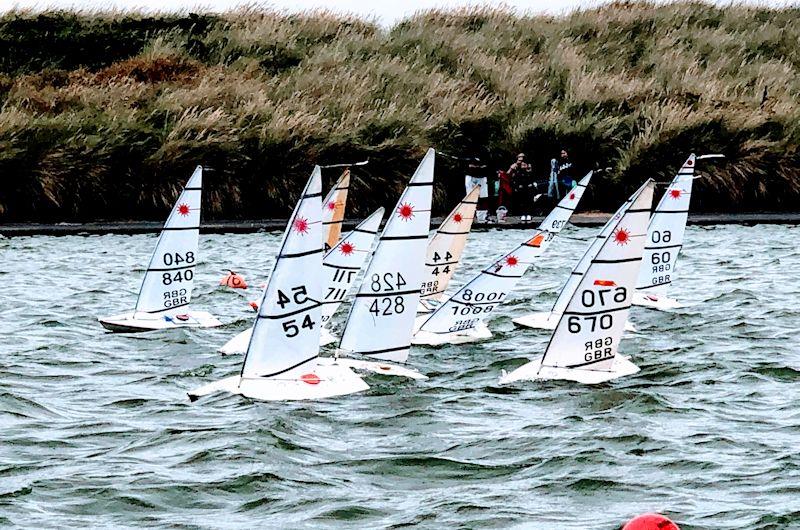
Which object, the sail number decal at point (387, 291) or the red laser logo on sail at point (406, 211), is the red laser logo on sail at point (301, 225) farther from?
the sail number decal at point (387, 291)

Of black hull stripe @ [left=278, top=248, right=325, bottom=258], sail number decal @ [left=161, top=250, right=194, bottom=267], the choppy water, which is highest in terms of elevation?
black hull stripe @ [left=278, top=248, right=325, bottom=258]

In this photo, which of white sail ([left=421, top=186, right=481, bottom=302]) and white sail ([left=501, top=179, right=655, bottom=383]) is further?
white sail ([left=421, top=186, right=481, bottom=302])

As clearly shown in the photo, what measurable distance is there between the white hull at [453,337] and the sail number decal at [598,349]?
296 cm

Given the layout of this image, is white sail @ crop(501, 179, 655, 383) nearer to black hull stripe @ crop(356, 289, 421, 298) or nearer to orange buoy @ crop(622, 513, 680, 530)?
black hull stripe @ crop(356, 289, 421, 298)

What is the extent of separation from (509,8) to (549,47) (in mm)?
4866

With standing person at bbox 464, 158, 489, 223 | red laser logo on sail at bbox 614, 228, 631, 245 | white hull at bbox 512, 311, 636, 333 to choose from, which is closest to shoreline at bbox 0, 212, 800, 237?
standing person at bbox 464, 158, 489, 223

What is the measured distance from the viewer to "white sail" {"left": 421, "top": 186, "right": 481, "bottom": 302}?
1895cm

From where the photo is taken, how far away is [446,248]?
19234mm

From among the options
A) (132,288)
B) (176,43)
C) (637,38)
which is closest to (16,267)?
(132,288)

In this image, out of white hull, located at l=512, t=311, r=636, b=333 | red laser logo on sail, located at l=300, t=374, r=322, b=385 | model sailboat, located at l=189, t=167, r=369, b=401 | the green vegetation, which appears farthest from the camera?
the green vegetation

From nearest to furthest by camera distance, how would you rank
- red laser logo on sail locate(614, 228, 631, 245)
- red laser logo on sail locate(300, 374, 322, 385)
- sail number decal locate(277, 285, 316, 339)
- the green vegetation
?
sail number decal locate(277, 285, 316, 339) < red laser logo on sail locate(300, 374, 322, 385) < red laser logo on sail locate(614, 228, 631, 245) < the green vegetation

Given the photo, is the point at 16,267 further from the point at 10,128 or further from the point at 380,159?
the point at 380,159

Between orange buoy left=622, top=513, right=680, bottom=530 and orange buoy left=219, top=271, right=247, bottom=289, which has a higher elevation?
orange buoy left=219, top=271, right=247, bottom=289

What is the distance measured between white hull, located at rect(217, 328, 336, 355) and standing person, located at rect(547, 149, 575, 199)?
60.1 ft
